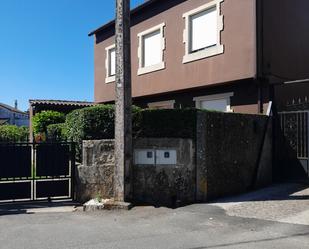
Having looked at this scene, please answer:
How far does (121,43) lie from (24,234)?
5.03 meters

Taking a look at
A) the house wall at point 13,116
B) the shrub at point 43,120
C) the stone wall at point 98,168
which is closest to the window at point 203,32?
the stone wall at point 98,168

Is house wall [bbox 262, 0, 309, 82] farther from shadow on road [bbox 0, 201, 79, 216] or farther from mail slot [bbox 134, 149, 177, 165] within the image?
shadow on road [bbox 0, 201, 79, 216]

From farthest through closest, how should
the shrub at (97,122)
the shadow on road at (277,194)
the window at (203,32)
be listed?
the window at (203,32) → the shrub at (97,122) → the shadow on road at (277,194)

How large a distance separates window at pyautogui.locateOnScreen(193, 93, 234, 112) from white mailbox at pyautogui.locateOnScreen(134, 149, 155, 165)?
4684mm

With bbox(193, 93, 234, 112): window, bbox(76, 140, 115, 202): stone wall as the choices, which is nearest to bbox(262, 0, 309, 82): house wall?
bbox(193, 93, 234, 112): window

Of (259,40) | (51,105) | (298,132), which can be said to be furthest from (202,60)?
(51,105)

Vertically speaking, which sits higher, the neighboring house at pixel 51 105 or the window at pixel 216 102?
the neighboring house at pixel 51 105

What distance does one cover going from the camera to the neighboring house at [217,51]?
13000 mm

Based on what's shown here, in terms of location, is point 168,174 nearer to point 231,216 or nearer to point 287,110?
point 231,216

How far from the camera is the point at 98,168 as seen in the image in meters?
10.4

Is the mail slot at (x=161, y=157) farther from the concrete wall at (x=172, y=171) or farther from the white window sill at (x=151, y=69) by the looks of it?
the white window sill at (x=151, y=69)

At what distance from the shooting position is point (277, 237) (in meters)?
7.05

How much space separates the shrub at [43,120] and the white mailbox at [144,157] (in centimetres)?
1372

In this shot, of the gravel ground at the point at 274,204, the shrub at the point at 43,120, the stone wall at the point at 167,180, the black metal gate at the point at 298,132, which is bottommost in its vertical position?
the gravel ground at the point at 274,204
